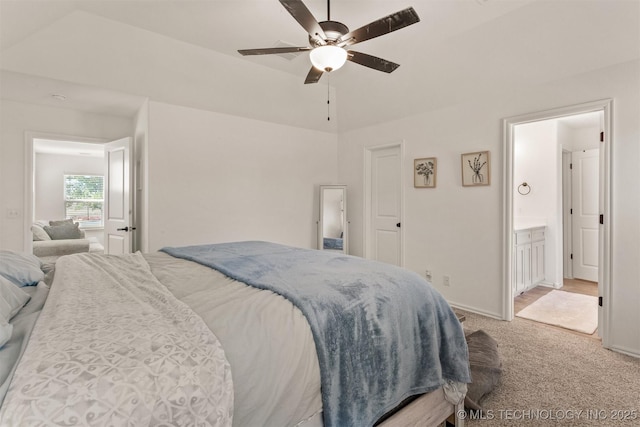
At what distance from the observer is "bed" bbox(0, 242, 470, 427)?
742 millimetres

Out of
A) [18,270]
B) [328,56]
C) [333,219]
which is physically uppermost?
[328,56]

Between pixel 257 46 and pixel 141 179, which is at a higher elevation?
pixel 257 46

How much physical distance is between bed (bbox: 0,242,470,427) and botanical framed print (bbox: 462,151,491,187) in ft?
7.50

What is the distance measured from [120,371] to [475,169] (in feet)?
12.0

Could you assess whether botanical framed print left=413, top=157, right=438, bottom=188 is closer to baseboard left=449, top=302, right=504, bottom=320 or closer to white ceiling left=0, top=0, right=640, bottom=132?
white ceiling left=0, top=0, right=640, bottom=132

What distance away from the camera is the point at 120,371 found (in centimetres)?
77

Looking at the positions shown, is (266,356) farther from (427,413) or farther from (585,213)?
(585,213)

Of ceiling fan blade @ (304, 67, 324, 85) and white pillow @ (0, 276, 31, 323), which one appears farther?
ceiling fan blade @ (304, 67, 324, 85)

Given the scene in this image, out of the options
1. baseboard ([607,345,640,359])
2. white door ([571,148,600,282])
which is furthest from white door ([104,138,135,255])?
white door ([571,148,600,282])

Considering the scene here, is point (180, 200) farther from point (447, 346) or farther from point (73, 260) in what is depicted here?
point (447, 346)

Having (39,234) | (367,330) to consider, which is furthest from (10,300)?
(39,234)

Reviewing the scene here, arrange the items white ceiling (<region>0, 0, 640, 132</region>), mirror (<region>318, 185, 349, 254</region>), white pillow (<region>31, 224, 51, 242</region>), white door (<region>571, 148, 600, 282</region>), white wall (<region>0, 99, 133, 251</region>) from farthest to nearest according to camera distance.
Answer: white pillow (<region>31, 224, 51, 242</region>)
mirror (<region>318, 185, 349, 254</region>)
white door (<region>571, 148, 600, 282</region>)
white wall (<region>0, 99, 133, 251</region>)
white ceiling (<region>0, 0, 640, 132</region>)

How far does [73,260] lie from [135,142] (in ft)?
8.78

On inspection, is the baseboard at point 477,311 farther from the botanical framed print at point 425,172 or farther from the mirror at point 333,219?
the mirror at point 333,219
